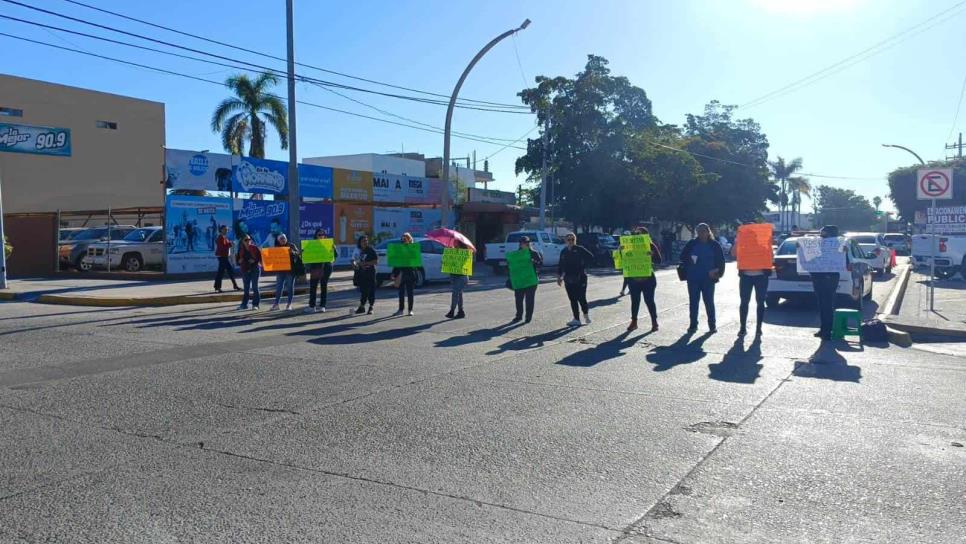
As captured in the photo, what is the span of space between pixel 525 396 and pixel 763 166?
61714 mm

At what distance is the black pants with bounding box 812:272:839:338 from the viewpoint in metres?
11.6

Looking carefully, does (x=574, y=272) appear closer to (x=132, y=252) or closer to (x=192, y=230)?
(x=192, y=230)

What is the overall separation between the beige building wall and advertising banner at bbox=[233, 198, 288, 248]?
19363 millimetres

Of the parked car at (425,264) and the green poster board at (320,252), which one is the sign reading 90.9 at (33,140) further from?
the green poster board at (320,252)

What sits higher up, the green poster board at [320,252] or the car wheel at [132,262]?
the green poster board at [320,252]

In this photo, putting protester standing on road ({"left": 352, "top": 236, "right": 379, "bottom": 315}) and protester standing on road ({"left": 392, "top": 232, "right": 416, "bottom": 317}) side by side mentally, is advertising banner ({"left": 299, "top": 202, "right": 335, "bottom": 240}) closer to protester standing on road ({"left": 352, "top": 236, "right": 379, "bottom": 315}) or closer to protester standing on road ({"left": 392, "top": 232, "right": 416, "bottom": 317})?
protester standing on road ({"left": 352, "top": 236, "right": 379, "bottom": 315})

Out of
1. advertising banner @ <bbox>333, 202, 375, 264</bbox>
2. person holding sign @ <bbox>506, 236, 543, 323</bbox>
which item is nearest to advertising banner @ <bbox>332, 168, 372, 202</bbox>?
advertising banner @ <bbox>333, 202, 375, 264</bbox>

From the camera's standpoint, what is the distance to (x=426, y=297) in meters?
19.2

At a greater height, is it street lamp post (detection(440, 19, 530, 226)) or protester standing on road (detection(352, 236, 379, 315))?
street lamp post (detection(440, 19, 530, 226))

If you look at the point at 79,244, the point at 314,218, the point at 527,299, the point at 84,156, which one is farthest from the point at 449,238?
the point at 84,156

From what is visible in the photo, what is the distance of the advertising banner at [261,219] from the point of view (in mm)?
27797

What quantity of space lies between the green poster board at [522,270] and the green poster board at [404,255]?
2148 millimetres

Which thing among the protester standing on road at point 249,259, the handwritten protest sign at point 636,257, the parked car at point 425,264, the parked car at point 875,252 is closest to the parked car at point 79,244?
the parked car at point 425,264

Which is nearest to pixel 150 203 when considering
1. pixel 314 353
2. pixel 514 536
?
pixel 314 353
